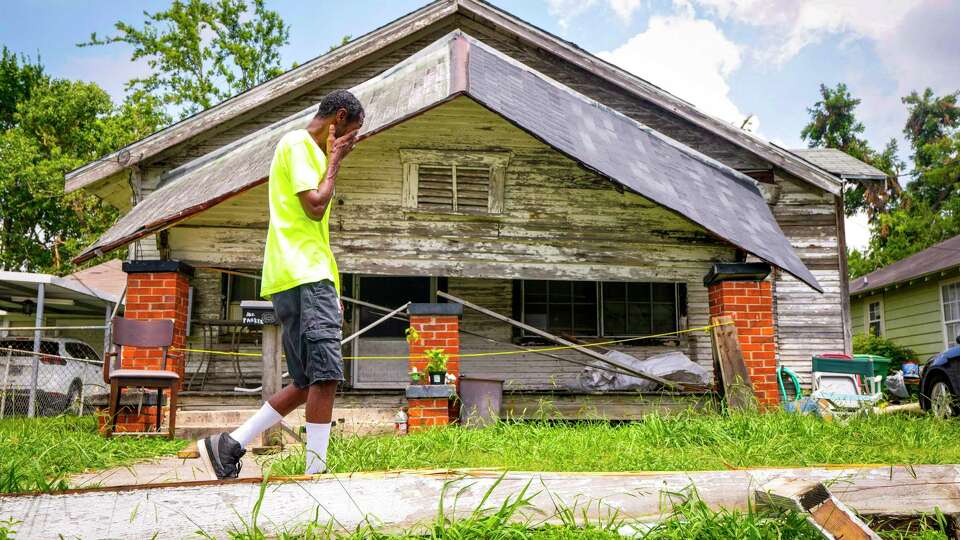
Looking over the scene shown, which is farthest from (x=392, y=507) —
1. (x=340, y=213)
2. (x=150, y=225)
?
(x=340, y=213)

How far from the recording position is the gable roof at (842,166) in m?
12.2

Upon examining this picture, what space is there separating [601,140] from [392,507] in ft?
20.9

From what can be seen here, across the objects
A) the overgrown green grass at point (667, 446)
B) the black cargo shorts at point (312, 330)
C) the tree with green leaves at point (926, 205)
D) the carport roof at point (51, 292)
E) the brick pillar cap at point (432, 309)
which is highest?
the tree with green leaves at point (926, 205)

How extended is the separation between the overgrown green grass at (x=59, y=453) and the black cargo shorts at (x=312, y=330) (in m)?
1.10

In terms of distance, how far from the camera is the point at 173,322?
299 inches

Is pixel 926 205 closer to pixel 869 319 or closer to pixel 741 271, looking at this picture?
pixel 869 319

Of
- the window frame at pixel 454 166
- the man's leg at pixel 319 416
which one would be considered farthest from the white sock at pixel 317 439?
the window frame at pixel 454 166

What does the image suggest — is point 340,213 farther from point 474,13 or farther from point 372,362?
point 474,13

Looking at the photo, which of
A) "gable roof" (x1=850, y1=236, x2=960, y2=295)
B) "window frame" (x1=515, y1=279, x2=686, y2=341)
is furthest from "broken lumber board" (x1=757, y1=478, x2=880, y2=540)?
"gable roof" (x1=850, y1=236, x2=960, y2=295)

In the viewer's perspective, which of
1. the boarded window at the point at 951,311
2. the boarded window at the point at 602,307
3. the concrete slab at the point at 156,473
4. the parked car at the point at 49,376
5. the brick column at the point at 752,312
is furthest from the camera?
the boarded window at the point at 951,311

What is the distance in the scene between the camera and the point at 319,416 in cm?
369

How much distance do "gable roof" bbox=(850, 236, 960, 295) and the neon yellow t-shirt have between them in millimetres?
17907

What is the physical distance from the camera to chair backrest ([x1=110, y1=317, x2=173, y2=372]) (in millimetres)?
7301

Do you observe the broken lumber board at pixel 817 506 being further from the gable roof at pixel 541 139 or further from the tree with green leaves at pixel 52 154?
the tree with green leaves at pixel 52 154
